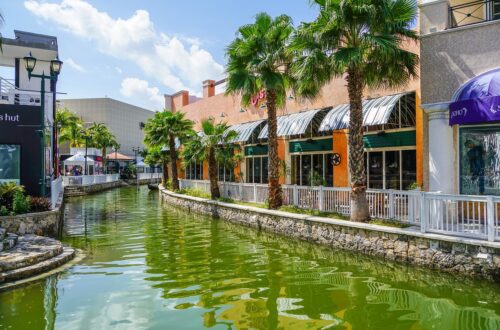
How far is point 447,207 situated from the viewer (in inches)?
382

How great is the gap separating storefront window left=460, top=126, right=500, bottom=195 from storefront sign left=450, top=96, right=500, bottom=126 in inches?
33.0

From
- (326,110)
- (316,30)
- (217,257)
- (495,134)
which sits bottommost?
(217,257)

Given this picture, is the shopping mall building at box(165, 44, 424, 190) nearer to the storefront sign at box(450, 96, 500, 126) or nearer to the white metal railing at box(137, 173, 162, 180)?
the storefront sign at box(450, 96, 500, 126)

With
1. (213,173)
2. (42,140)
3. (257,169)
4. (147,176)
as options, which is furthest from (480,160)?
(147,176)

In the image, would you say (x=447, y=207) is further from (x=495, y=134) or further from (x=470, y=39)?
(x=470, y=39)

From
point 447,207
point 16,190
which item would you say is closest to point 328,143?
point 447,207

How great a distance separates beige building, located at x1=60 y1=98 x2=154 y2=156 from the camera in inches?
3378

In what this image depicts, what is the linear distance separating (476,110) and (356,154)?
3501mm

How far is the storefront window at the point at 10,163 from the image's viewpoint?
656 inches

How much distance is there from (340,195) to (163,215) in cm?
1116

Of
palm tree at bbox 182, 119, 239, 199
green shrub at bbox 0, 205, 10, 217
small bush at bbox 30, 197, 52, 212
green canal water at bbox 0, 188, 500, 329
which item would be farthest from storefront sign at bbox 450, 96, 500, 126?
green shrub at bbox 0, 205, 10, 217

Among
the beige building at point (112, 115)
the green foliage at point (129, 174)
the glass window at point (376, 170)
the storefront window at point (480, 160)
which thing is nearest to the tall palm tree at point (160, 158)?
the glass window at point (376, 170)

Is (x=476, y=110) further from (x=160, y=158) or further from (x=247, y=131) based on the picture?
(x=160, y=158)

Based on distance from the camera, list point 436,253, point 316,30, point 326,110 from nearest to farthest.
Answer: point 436,253 < point 316,30 < point 326,110
